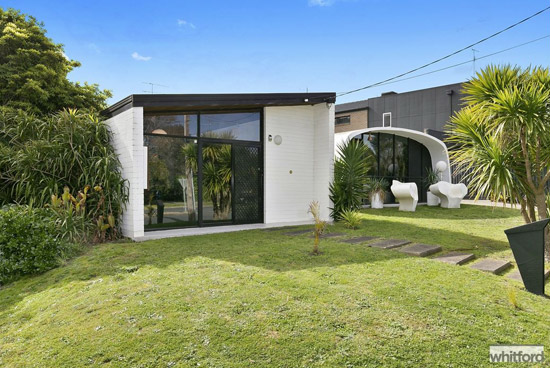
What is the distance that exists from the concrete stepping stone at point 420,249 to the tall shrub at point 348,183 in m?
3.30

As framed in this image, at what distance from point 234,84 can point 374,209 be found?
8.80m

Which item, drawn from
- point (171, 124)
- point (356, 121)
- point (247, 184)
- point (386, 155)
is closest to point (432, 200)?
point (386, 155)

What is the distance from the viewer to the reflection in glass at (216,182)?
780cm

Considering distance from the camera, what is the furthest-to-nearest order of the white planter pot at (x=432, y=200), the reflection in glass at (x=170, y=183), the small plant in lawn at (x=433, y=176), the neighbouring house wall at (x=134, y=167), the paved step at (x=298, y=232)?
the small plant in lawn at (x=433, y=176) → the white planter pot at (x=432, y=200) → the reflection in glass at (x=170, y=183) → the paved step at (x=298, y=232) → the neighbouring house wall at (x=134, y=167)

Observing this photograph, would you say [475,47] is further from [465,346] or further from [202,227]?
[465,346]

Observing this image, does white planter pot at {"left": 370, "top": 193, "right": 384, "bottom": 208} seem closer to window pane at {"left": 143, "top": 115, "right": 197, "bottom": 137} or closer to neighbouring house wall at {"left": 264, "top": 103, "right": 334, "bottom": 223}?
neighbouring house wall at {"left": 264, "top": 103, "right": 334, "bottom": 223}

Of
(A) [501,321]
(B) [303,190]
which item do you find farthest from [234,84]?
(A) [501,321]

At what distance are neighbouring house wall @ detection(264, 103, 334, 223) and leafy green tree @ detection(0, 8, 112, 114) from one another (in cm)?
753

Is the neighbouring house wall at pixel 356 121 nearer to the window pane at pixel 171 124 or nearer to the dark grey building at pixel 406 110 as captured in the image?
the dark grey building at pixel 406 110

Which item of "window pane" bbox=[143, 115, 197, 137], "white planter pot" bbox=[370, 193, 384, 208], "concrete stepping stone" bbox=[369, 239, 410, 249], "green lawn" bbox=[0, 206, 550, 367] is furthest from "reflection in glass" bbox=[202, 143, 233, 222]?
"white planter pot" bbox=[370, 193, 384, 208]

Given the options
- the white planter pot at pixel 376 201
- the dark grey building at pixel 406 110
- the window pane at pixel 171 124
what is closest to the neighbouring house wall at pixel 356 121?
the dark grey building at pixel 406 110

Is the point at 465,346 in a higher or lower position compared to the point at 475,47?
lower

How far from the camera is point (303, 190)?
30.7 feet

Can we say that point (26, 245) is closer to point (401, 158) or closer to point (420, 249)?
point (420, 249)
